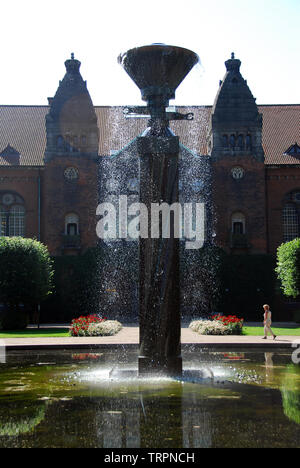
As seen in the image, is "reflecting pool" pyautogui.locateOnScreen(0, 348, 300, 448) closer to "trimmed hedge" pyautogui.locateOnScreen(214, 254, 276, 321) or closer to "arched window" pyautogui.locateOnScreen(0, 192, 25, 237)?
"trimmed hedge" pyautogui.locateOnScreen(214, 254, 276, 321)

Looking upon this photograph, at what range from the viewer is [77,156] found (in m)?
40.6

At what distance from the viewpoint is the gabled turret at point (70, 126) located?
40.6 meters

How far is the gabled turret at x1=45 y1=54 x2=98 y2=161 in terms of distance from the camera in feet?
133

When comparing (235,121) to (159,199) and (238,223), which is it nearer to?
(238,223)

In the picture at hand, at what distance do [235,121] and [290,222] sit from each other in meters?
8.59

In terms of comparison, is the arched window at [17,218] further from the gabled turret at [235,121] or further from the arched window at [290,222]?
the arched window at [290,222]

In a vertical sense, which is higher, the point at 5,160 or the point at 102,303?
the point at 5,160

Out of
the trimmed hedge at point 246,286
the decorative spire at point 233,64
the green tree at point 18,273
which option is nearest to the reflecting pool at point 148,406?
the green tree at point 18,273

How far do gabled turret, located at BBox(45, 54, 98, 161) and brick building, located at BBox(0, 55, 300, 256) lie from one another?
72mm

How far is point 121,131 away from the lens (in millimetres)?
43938

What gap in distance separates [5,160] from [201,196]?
14857 mm

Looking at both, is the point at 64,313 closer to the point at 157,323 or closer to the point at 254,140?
the point at 254,140

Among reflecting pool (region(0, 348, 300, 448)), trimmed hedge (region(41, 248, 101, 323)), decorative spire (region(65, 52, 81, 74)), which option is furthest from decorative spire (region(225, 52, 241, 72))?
reflecting pool (region(0, 348, 300, 448))

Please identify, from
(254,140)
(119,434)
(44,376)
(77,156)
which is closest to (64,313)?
(77,156)
